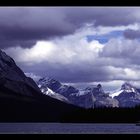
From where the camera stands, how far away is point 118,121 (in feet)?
437
